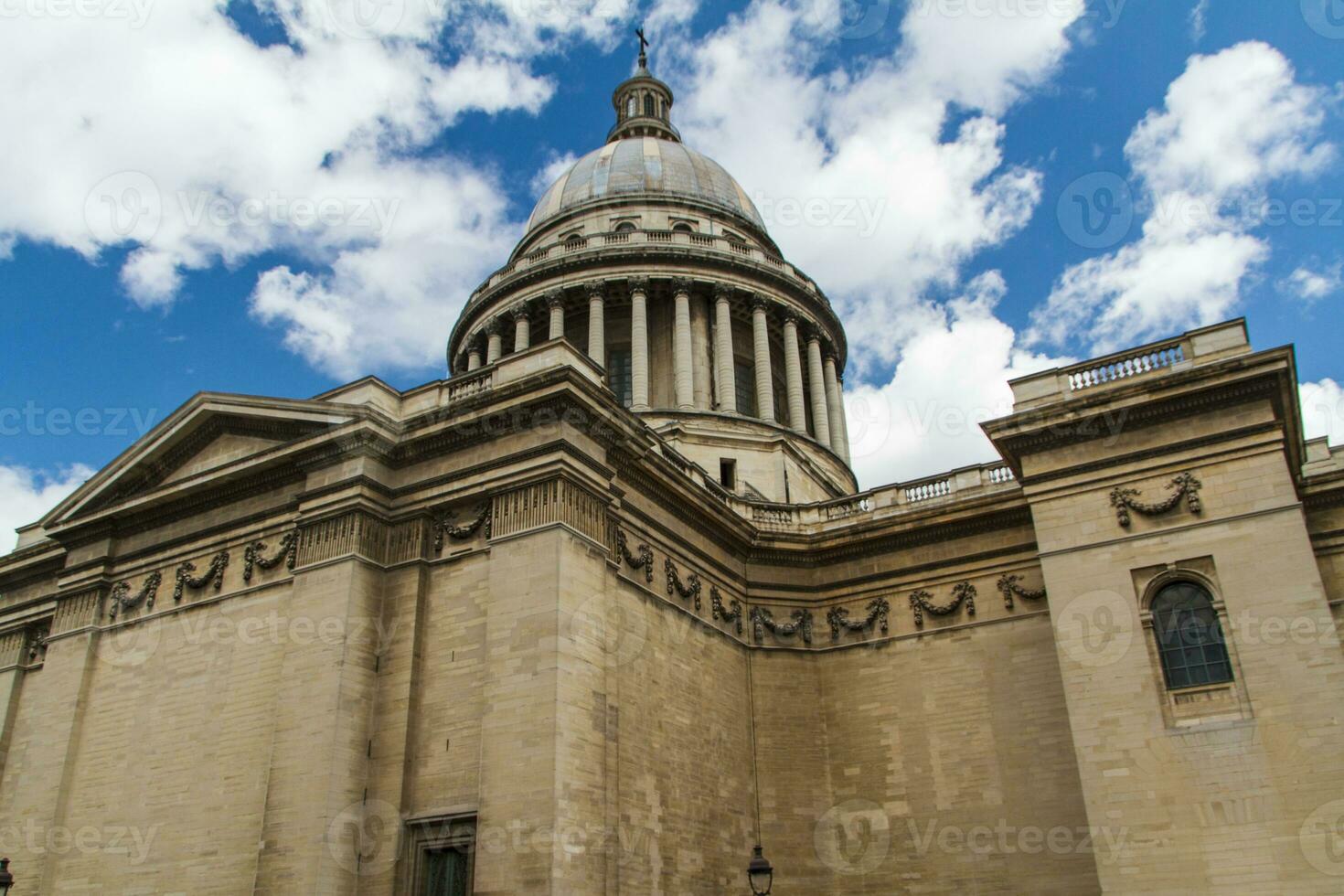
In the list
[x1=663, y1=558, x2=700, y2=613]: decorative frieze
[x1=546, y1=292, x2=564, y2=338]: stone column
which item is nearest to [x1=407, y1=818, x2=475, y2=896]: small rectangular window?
[x1=663, y1=558, x2=700, y2=613]: decorative frieze

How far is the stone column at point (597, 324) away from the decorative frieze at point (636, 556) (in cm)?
1550

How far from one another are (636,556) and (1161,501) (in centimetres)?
1101

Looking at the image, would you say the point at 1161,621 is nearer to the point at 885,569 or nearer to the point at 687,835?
the point at 885,569

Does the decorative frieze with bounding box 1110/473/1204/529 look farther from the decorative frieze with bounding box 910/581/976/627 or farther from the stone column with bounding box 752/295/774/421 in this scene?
the stone column with bounding box 752/295/774/421

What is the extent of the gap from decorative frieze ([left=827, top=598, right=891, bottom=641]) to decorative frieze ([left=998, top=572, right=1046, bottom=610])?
2.97 m

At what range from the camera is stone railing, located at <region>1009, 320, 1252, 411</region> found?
23.1m

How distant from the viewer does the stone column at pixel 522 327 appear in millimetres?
41250

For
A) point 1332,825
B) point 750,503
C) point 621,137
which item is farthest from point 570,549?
point 621,137

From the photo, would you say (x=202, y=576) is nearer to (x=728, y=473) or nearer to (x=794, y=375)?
(x=728, y=473)

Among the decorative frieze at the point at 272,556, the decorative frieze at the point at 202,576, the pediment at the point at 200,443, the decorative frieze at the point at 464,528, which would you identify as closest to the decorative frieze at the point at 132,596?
the decorative frieze at the point at 202,576

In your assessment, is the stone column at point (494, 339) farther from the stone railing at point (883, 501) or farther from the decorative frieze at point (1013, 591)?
the decorative frieze at point (1013, 591)

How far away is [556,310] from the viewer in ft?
135

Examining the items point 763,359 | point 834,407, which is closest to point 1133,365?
point 763,359

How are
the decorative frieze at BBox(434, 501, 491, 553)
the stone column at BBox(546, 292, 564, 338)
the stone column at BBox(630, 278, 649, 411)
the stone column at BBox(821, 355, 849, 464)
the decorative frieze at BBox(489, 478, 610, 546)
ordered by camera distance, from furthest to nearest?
1. the stone column at BBox(821, 355, 849, 464)
2. the stone column at BBox(546, 292, 564, 338)
3. the stone column at BBox(630, 278, 649, 411)
4. the decorative frieze at BBox(434, 501, 491, 553)
5. the decorative frieze at BBox(489, 478, 610, 546)
